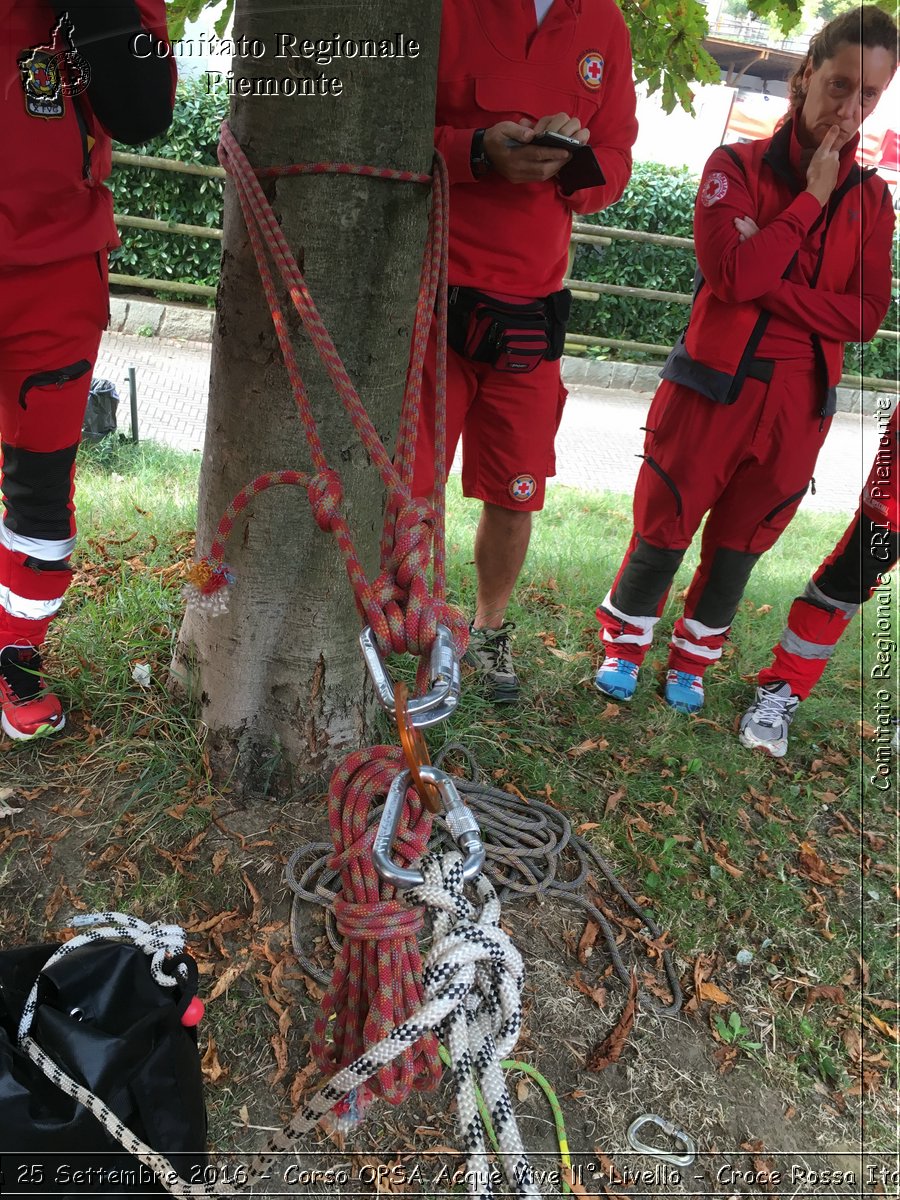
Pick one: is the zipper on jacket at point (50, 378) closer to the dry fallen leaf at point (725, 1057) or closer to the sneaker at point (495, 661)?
the sneaker at point (495, 661)

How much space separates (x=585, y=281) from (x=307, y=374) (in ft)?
30.3

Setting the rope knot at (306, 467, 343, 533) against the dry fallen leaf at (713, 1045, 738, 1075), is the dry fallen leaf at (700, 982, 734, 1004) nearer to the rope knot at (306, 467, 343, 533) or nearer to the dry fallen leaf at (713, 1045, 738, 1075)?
the dry fallen leaf at (713, 1045, 738, 1075)

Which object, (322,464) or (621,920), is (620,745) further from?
(322,464)

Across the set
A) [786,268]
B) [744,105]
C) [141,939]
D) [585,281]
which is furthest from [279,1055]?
[744,105]

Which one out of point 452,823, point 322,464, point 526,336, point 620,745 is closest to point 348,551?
point 322,464

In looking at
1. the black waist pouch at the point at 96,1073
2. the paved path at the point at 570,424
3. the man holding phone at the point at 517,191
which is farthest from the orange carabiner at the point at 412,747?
the paved path at the point at 570,424

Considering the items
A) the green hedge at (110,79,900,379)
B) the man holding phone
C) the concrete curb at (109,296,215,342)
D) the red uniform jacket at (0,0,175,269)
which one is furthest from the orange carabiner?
the green hedge at (110,79,900,379)

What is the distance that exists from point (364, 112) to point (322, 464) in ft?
3.01

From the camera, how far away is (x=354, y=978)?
108cm

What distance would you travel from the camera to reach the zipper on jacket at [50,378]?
1.97 m

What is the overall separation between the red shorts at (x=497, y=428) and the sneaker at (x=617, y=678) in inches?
30.2

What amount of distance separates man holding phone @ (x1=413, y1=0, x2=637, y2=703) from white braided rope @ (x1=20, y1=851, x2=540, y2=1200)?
4.64ft

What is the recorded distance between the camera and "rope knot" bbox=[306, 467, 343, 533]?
4.17ft

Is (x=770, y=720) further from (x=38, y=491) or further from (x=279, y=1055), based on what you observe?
(x=38, y=491)
